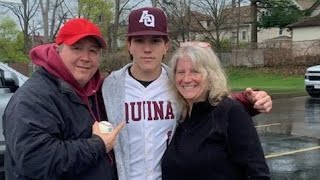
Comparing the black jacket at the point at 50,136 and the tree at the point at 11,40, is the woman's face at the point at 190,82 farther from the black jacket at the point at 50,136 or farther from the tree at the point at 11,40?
the tree at the point at 11,40

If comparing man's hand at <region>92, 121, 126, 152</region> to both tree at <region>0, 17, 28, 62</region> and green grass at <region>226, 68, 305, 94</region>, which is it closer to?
green grass at <region>226, 68, 305, 94</region>

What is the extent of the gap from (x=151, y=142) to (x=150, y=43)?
509mm

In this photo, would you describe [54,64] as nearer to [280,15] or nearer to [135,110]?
[135,110]

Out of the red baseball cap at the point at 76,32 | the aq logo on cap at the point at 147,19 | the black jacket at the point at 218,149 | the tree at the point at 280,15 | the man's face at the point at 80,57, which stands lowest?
the black jacket at the point at 218,149

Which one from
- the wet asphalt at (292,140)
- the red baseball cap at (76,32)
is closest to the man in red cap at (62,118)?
the red baseball cap at (76,32)

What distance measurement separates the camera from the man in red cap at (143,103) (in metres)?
2.69

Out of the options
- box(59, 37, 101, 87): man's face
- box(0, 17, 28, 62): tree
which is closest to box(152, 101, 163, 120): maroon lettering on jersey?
box(59, 37, 101, 87): man's face

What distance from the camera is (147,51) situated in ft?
8.96

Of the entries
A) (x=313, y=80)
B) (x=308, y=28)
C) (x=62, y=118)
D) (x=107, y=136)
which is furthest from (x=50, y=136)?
(x=308, y=28)

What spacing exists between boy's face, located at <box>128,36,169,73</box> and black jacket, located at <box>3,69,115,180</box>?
45cm

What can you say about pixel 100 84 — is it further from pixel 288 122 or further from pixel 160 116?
pixel 288 122

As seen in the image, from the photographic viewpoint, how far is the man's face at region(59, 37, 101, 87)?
246 cm

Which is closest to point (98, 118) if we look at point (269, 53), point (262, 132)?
point (262, 132)

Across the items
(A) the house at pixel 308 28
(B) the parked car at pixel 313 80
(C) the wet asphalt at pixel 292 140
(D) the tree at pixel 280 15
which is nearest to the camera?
(C) the wet asphalt at pixel 292 140
